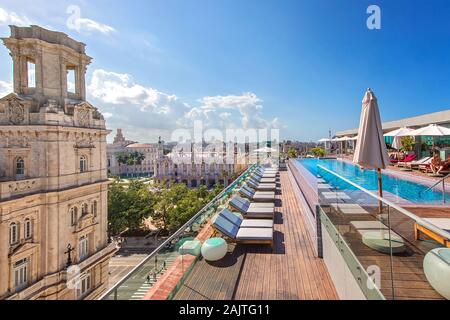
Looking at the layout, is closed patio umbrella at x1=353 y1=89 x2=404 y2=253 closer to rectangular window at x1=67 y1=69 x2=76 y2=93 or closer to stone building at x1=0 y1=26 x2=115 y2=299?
stone building at x1=0 y1=26 x2=115 y2=299

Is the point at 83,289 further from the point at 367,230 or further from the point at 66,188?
the point at 367,230

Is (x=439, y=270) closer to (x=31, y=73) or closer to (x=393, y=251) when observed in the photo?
(x=393, y=251)

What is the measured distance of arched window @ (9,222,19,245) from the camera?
12126 mm

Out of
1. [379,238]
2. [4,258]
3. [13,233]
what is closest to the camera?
[379,238]

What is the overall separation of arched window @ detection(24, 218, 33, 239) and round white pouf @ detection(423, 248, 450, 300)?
17.5 meters

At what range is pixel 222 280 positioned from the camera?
341cm

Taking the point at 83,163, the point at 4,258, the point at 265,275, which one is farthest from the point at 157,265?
the point at 83,163

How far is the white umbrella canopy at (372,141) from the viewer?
161 inches

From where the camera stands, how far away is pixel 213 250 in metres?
3.93

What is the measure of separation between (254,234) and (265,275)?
117 centimetres

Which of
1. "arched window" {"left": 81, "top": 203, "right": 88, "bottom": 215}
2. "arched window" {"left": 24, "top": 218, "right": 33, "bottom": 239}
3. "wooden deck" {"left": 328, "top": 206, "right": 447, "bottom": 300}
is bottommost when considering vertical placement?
"arched window" {"left": 24, "top": 218, "right": 33, "bottom": 239}

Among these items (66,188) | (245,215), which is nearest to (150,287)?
(245,215)

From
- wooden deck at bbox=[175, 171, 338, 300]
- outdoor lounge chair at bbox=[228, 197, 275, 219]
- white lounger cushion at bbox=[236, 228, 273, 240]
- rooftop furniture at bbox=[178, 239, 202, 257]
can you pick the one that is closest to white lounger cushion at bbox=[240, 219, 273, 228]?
white lounger cushion at bbox=[236, 228, 273, 240]

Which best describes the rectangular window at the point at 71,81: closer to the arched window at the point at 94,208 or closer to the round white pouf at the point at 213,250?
the arched window at the point at 94,208
